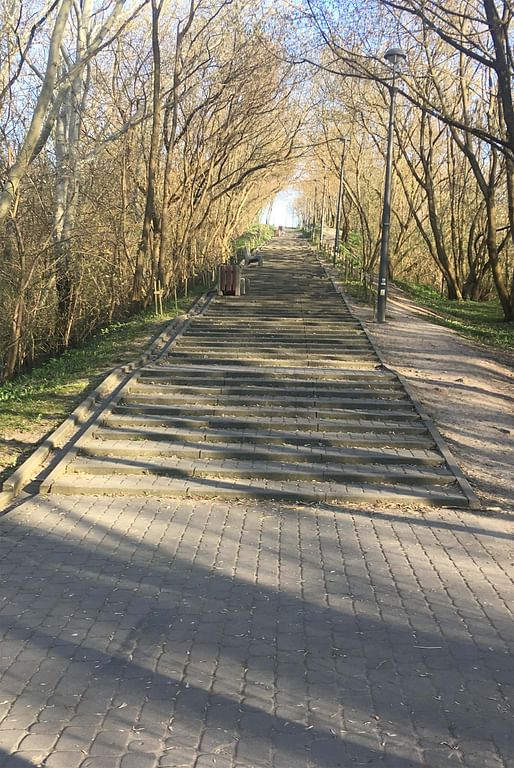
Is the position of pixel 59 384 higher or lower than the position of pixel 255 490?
higher

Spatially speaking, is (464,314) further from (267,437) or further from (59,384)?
(267,437)

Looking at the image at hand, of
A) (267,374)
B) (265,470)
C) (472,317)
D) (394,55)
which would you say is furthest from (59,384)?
(472,317)

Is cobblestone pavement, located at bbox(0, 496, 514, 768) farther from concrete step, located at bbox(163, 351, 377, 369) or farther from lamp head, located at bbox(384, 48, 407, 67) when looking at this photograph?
lamp head, located at bbox(384, 48, 407, 67)

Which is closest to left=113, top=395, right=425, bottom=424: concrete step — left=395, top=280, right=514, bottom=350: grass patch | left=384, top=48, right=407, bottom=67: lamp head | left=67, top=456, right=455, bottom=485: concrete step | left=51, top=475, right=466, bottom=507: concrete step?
left=67, top=456, right=455, bottom=485: concrete step

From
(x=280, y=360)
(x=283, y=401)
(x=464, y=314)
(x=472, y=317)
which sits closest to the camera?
(x=283, y=401)

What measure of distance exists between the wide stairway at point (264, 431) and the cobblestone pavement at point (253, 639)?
740 mm

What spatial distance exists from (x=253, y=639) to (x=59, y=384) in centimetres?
784

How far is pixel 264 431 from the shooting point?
29.8ft

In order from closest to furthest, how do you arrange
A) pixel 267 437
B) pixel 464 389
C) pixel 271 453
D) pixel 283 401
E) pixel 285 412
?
1. pixel 271 453
2. pixel 267 437
3. pixel 285 412
4. pixel 283 401
5. pixel 464 389

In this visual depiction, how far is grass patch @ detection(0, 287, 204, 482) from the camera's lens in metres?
8.50

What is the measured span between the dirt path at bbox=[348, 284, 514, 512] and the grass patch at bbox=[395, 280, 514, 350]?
1.00 metres

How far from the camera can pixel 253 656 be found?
4117mm

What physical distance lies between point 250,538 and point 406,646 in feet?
6.59

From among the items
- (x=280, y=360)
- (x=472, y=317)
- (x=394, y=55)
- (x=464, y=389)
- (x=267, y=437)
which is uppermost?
(x=394, y=55)
